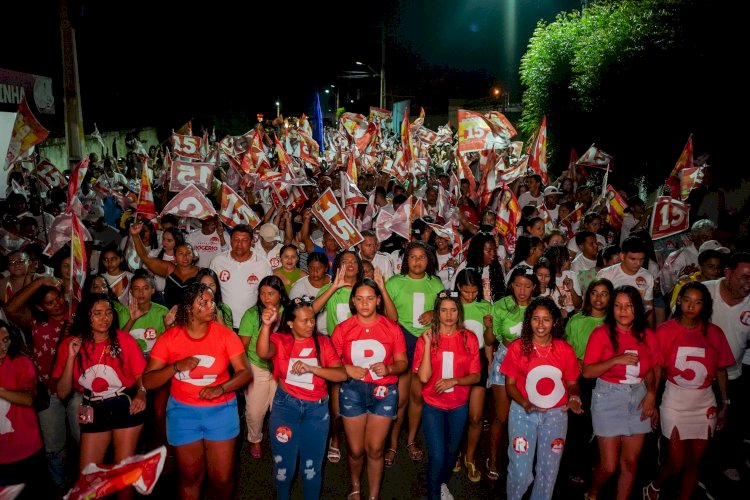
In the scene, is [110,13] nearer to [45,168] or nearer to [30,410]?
[45,168]

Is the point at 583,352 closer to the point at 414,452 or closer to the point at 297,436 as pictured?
the point at 414,452

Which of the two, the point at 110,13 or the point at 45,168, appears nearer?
the point at 45,168

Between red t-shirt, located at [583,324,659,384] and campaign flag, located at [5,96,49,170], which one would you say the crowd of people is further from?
campaign flag, located at [5,96,49,170]

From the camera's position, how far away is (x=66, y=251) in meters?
7.29

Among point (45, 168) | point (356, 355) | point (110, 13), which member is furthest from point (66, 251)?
point (110, 13)

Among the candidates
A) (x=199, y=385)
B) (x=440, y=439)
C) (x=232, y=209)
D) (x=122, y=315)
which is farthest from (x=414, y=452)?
(x=232, y=209)

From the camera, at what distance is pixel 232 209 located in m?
8.16

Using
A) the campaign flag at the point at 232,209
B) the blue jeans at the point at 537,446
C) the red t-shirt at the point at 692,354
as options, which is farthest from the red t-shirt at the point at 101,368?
the red t-shirt at the point at 692,354

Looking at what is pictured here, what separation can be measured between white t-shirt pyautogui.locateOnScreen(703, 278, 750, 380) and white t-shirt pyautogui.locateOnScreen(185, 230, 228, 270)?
6.00 meters

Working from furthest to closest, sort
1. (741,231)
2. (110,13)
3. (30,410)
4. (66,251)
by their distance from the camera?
1. (110,13)
2. (741,231)
3. (66,251)
4. (30,410)

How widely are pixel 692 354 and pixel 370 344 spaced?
8.48 feet

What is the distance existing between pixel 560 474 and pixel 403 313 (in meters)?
2.11

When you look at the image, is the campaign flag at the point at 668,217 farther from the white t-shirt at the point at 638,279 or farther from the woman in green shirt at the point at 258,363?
the woman in green shirt at the point at 258,363

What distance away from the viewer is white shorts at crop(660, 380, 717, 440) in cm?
441
